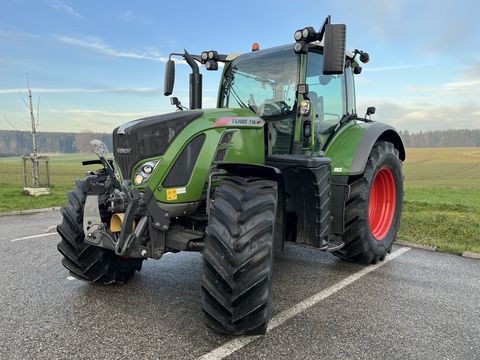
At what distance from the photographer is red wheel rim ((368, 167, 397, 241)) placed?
17.6 ft

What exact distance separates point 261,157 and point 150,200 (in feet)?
3.97

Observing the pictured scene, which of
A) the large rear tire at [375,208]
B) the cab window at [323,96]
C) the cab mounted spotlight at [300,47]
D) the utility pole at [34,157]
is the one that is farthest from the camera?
the utility pole at [34,157]

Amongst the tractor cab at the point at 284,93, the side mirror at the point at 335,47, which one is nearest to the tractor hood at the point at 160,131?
the tractor cab at the point at 284,93

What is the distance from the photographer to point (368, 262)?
15.8 feet

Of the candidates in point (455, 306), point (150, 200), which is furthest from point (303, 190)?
point (455, 306)

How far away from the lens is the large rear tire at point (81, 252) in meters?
3.72

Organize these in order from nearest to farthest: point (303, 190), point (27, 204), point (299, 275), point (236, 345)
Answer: point (236, 345) → point (303, 190) → point (299, 275) → point (27, 204)

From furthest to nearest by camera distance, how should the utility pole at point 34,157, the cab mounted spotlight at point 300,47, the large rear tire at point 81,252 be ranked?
the utility pole at point 34,157 → the cab mounted spotlight at point 300,47 → the large rear tire at point 81,252

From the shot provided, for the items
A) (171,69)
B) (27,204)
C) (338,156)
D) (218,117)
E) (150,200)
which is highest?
(171,69)

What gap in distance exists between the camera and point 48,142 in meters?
30.5

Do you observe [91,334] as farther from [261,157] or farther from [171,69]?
[171,69]

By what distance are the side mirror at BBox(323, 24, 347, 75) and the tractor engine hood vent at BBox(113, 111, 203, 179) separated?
1.18 metres

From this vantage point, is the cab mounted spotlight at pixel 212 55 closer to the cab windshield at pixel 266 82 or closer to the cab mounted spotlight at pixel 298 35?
the cab windshield at pixel 266 82

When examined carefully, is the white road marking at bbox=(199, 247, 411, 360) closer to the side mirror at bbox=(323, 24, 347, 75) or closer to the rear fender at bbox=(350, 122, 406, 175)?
the rear fender at bbox=(350, 122, 406, 175)
